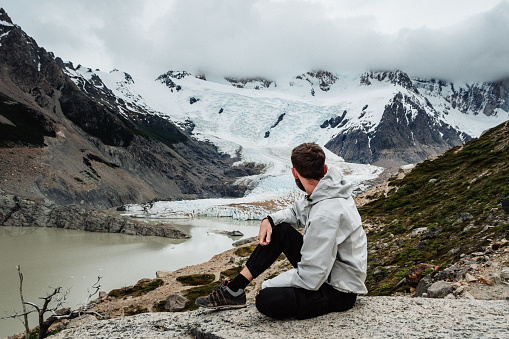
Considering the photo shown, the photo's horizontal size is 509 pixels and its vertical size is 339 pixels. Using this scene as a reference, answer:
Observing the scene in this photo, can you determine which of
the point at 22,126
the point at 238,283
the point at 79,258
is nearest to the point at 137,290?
the point at 238,283

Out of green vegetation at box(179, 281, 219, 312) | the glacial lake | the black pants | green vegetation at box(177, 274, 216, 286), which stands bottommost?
the glacial lake

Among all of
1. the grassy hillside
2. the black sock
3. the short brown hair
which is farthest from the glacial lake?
the short brown hair

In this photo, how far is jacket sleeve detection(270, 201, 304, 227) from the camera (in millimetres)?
3822

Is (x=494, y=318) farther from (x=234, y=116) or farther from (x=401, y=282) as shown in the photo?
(x=234, y=116)

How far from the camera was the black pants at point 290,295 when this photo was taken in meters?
3.24

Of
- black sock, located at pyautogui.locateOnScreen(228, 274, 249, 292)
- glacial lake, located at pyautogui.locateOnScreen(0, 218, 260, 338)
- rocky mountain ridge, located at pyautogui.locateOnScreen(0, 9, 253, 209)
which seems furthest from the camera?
rocky mountain ridge, located at pyautogui.locateOnScreen(0, 9, 253, 209)

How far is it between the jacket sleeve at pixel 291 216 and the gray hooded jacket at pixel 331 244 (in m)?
0.49

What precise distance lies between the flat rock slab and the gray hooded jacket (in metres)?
0.37

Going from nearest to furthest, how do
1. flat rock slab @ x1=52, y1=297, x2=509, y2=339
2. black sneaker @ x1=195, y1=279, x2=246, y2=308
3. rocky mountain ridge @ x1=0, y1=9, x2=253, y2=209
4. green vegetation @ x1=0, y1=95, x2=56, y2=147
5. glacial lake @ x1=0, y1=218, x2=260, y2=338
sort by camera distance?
flat rock slab @ x1=52, y1=297, x2=509, y2=339 → black sneaker @ x1=195, y1=279, x2=246, y2=308 → glacial lake @ x1=0, y1=218, x2=260, y2=338 → rocky mountain ridge @ x1=0, y1=9, x2=253, y2=209 → green vegetation @ x1=0, y1=95, x2=56, y2=147

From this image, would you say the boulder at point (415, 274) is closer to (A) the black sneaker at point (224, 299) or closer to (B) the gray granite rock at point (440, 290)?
(B) the gray granite rock at point (440, 290)

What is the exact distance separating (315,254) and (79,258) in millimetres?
30843

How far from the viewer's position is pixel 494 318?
2.92 m

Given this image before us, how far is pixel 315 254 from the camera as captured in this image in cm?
301

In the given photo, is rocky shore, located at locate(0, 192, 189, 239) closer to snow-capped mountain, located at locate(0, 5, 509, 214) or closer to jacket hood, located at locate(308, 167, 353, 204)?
snow-capped mountain, located at locate(0, 5, 509, 214)
